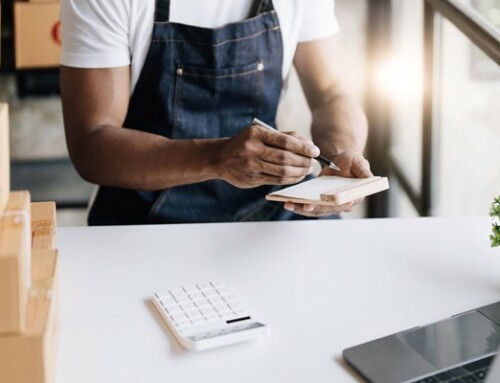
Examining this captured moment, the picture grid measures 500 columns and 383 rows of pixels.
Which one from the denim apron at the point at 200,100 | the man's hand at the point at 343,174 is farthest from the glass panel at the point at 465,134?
the man's hand at the point at 343,174

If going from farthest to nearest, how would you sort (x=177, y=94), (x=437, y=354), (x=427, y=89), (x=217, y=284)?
1. (x=427, y=89)
2. (x=177, y=94)
3. (x=217, y=284)
4. (x=437, y=354)

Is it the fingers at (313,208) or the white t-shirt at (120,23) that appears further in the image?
the white t-shirt at (120,23)

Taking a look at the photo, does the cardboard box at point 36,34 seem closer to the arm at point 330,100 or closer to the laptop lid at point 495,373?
the arm at point 330,100

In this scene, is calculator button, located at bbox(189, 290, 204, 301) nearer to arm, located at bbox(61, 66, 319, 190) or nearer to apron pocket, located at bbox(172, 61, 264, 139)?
arm, located at bbox(61, 66, 319, 190)

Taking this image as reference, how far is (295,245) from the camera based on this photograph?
1461 mm

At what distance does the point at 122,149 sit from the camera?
1753mm

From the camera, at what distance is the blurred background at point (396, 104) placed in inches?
98.7

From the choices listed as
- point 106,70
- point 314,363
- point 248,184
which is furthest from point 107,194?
point 314,363

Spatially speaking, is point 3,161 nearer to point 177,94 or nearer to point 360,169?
Result: point 360,169

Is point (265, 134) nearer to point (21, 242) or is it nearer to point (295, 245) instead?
point (295, 245)

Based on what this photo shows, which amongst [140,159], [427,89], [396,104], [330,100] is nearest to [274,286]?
[140,159]

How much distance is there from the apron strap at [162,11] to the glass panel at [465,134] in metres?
0.96

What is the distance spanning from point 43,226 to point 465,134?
5.51 feet

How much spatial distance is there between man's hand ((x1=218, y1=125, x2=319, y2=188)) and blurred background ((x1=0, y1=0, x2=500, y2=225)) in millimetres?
714
